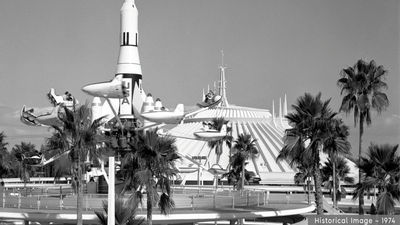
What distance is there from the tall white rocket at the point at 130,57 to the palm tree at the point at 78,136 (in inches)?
944

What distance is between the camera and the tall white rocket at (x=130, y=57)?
52.4 m

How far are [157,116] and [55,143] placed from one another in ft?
22.8

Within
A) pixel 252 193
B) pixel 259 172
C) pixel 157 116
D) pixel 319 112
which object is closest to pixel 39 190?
pixel 252 193

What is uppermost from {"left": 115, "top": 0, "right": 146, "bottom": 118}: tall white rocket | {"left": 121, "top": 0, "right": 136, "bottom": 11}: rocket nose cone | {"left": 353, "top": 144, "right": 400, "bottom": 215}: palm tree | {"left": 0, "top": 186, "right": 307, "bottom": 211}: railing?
{"left": 121, "top": 0, "right": 136, "bottom": 11}: rocket nose cone

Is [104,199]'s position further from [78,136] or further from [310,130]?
[310,130]

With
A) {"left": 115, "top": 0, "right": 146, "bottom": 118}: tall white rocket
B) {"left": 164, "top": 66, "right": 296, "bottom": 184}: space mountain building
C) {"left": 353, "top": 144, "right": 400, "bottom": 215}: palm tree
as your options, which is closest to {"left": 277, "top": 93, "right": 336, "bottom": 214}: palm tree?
{"left": 353, "top": 144, "right": 400, "bottom": 215}: palm tree

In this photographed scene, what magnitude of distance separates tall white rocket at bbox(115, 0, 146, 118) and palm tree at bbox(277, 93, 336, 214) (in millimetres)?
20984

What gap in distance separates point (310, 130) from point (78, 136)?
1222 centimetres

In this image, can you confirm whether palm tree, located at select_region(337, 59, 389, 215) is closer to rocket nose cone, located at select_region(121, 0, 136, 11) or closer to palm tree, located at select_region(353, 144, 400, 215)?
palm tree, located at select_region(353, 144, 400, 215)

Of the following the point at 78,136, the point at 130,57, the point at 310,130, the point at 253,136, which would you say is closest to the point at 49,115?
the point at 78,136

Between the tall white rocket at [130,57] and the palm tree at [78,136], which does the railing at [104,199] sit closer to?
the palm tree at [78,136]

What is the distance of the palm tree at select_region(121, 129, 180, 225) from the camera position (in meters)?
26.4

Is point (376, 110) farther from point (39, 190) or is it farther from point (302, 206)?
point (39, 190)

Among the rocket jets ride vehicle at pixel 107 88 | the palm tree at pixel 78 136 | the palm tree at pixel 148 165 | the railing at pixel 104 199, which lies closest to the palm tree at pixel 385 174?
the palm tree at pixel 148 165
